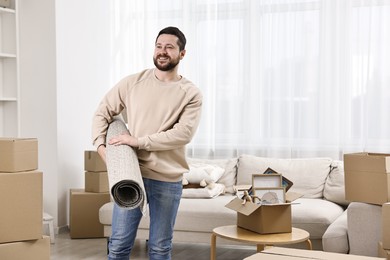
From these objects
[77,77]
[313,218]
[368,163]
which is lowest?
[313,218]

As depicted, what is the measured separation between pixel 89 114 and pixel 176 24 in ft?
3.71

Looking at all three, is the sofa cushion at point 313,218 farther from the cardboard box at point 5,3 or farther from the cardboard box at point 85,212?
the cardboard box at point 5,3

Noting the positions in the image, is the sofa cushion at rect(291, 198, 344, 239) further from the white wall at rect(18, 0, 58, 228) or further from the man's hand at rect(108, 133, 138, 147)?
the white wall at rect(18, 0, 58, 228)

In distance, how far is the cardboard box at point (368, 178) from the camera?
12.3 ft

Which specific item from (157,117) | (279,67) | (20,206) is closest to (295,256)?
(157,117)

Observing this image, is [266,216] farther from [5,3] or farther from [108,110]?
[5,3]

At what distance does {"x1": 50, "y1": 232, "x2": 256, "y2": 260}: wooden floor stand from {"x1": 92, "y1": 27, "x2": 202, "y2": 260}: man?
1.91m

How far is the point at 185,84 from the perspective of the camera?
3.22m

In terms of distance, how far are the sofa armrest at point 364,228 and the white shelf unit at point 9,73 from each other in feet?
10.2

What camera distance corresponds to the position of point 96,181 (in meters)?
5.67

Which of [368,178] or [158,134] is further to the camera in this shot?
[368,178]

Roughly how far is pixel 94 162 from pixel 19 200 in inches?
69.3

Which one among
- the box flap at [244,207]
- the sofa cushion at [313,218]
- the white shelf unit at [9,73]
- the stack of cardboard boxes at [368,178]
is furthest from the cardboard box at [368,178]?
the white shelf unit at [9,73]

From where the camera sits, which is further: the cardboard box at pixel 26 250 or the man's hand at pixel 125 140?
the cardboard box at pixel 26 250
